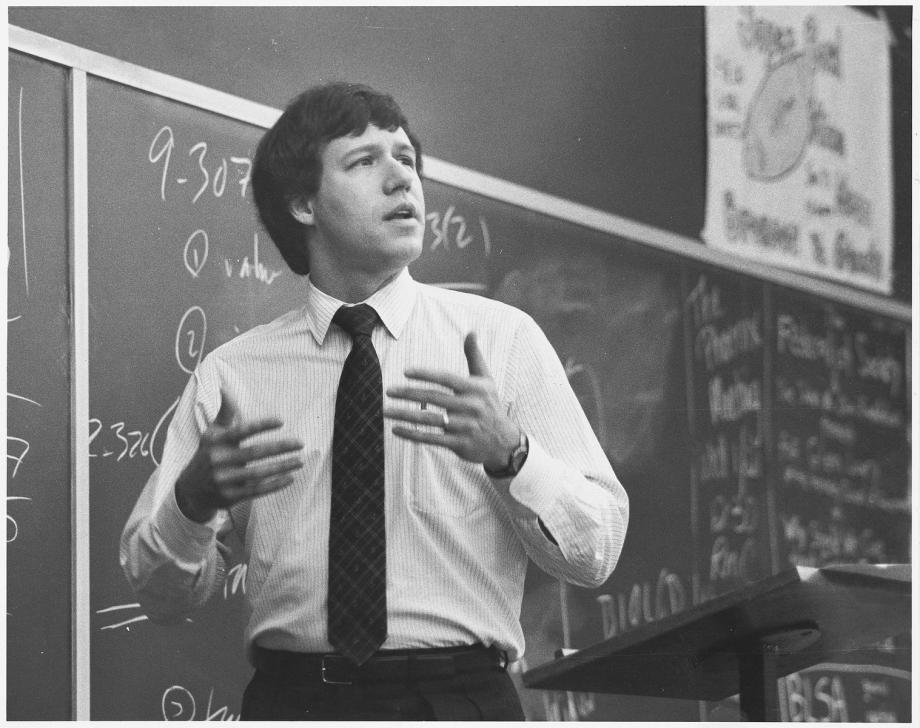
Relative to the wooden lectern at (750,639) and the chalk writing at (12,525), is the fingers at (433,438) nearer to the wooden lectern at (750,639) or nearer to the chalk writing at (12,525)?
the wooden lectern at (750,639)

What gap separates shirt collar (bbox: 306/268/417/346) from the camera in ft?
7.74

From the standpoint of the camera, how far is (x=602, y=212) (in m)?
3.03

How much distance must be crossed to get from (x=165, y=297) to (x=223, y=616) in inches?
25.6

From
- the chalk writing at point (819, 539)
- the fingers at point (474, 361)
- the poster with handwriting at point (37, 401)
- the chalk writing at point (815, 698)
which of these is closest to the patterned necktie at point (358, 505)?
the fingers at point (474, 361)

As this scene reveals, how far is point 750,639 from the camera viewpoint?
2.06m

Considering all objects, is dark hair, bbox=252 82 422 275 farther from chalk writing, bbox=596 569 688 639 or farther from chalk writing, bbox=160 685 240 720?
chalk writing, bbox=596 569 688 639

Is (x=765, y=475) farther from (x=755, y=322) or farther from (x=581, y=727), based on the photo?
(x=581, y=727)

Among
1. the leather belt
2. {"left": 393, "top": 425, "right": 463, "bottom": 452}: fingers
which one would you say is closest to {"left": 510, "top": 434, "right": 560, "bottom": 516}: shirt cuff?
{"left": 393, "top": 425, "right": 463, "bottom": 452}: fingers

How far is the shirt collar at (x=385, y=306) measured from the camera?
236 centimetres

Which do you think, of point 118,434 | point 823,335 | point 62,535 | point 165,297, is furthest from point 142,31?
point 823,335

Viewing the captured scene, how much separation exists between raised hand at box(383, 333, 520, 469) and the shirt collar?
0.40m

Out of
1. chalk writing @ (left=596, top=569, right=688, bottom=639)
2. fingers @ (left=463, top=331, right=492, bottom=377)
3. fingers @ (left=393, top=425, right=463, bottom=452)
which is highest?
fingers @ (left=463, top=331, right=492, bottom=377)

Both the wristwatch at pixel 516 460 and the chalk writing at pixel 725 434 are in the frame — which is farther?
the chalk writing at pixel 725 434

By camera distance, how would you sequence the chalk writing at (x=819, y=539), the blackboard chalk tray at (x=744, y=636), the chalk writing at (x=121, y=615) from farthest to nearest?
the chalk writing at (x=819, y=539), the chalk writing at (x=121, y=615), the blackboard chalk tray at (x=744, y=636)
